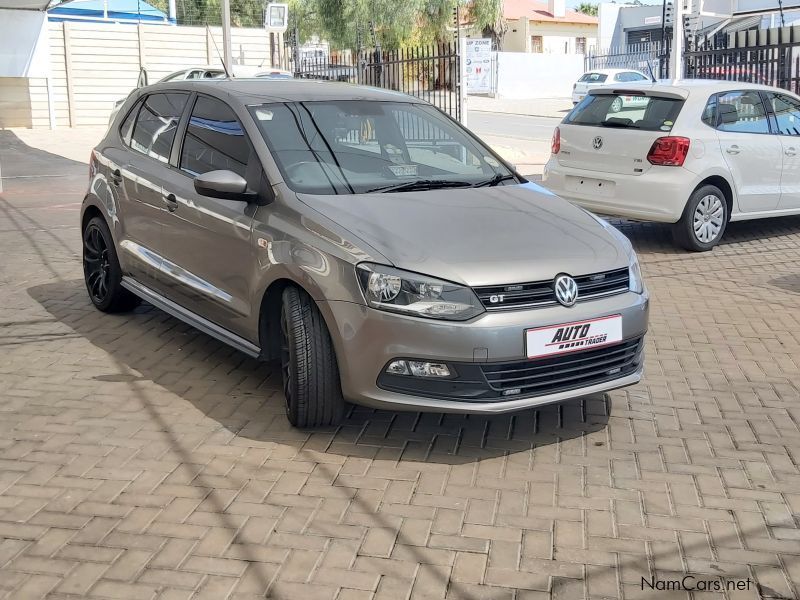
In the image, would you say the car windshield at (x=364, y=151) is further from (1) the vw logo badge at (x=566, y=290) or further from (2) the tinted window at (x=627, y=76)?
(2) the tinted window at (x=627, y=76)

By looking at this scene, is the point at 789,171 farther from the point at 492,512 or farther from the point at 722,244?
the point at 492,512

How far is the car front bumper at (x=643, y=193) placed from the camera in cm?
920

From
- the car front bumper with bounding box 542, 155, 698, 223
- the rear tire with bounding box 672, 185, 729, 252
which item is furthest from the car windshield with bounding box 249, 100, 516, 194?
the rear tire with bounding box 672, 185, 729, 252

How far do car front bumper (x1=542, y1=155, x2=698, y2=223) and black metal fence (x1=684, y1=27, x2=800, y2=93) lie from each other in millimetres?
5466

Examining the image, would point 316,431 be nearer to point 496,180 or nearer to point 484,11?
point 496,180

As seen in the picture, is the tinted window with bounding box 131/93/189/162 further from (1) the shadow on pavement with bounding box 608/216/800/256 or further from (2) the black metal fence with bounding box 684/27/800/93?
(2) the black metal fence with bounding box 684/27/800/93

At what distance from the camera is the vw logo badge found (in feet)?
14.4

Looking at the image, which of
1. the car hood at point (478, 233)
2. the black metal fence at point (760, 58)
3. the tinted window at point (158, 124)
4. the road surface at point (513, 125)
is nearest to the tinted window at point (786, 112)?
the black metal fence at point (760, 58)

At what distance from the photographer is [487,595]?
338 centimetres

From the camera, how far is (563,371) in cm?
448

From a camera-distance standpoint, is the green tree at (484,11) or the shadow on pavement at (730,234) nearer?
the shadow on pavement at (730,234)

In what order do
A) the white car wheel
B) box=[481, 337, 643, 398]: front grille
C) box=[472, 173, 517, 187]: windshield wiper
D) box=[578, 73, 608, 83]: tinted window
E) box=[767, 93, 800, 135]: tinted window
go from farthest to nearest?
box=[578, 73, 608, 83]: tinted window, box=[767, 93, 800, 135]: tinted window, the white car wheel, box=[472, 173, 517, 187]: windshield wiper, box=[481, 337, 643, 398]: front grille

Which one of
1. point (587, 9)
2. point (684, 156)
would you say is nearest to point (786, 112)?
point (684, 156)

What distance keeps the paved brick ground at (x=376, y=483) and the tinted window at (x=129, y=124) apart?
1368 millimetres
